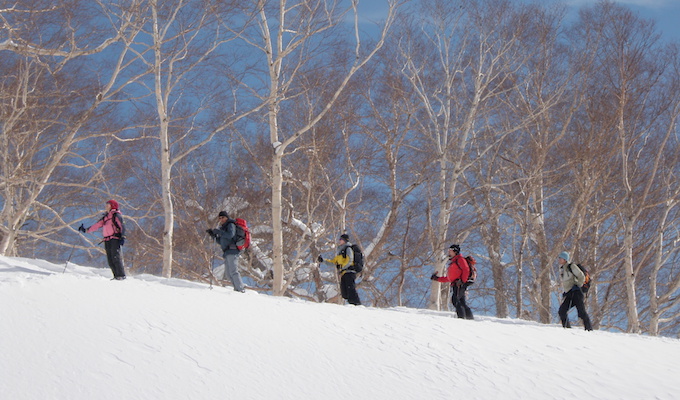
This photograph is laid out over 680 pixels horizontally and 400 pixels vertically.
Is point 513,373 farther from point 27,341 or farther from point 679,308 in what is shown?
point 679,308

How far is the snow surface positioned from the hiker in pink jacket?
2.17 feet

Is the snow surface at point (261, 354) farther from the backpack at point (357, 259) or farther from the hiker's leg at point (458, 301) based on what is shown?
the backpack at point (357, 259)

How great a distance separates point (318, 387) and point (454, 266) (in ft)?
16.3

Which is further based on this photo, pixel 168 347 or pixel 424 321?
pixel 424 321

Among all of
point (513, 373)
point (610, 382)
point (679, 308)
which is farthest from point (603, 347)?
point (679, 308)

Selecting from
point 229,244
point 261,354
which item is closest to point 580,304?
point 229,244

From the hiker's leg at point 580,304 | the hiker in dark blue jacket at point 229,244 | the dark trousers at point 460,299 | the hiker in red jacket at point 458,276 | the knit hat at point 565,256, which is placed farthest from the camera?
the knit hat at point 565,256

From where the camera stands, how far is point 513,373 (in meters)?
6.55

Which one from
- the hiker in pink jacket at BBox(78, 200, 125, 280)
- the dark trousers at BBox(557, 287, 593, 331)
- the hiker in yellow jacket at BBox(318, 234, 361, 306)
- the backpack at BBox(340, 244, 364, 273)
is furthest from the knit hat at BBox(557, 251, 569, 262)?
the hiker in pink jacket at BBox(78, 200, 125, 280)

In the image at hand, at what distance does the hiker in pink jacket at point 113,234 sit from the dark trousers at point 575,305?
724 cm

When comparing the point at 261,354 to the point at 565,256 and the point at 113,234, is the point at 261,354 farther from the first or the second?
the point at 565,256

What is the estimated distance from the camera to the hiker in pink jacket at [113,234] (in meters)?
8.87

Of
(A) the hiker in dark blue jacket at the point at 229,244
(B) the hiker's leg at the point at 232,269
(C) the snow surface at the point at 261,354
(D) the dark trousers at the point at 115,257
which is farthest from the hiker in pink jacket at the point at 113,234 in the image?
(B) the hiker's leg at the point at 232,269

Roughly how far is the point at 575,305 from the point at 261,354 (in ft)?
21.0
